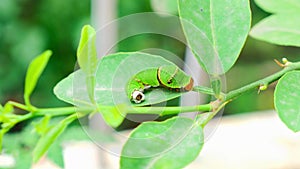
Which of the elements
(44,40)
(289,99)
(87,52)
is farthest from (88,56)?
(44,40)

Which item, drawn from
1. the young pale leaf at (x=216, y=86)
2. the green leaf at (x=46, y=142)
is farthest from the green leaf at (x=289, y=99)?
the green leaf at (x=46, y=142)

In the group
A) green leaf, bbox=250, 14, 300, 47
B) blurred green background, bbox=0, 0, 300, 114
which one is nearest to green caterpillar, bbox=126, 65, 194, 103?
green leaf, bbox=250, 14, 300, 47

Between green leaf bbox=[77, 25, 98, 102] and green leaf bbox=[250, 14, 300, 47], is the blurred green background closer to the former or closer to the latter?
green leaf bbox=[250, 14, 300, 47]

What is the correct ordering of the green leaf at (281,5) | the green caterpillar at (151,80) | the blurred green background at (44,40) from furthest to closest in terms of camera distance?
the blurred green background at (44,40), the green leaf at (281,5), the green caterpillar at (151,80)

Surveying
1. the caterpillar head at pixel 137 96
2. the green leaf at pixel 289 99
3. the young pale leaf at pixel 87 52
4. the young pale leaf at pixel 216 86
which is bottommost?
the green leaf at pixel 289 99

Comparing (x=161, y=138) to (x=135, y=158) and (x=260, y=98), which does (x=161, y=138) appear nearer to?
(x=135, y=158)

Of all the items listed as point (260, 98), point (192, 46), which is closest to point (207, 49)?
point (192, 46)

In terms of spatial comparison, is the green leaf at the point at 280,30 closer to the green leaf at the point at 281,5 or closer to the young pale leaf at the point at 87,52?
the green leaf at the point at 281,5
